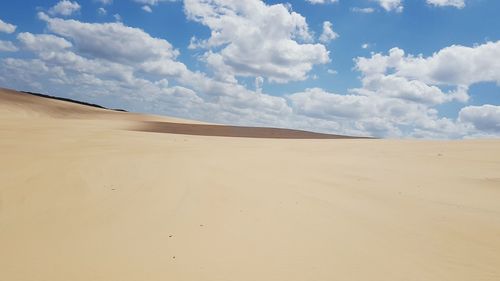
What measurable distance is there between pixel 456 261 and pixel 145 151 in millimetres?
7534

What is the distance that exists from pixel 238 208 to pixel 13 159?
15.7 feet

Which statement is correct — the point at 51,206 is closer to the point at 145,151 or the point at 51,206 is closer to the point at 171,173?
the point at 171,173

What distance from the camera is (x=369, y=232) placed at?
380 centimetres

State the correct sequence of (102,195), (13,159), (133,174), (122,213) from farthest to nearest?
(13,159) < (133,174) < (102,195) < (122,213)

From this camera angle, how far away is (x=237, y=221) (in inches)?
158

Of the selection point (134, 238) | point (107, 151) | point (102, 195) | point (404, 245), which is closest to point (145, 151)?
point (107, 151)

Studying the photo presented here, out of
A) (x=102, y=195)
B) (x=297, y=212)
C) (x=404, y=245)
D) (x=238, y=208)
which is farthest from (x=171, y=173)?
(x=404, y=245)

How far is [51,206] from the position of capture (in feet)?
14.0

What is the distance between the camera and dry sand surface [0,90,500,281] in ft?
9.37

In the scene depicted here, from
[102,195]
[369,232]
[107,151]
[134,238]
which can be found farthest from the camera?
[107,151]

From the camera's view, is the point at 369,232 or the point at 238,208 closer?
the point at 369,232

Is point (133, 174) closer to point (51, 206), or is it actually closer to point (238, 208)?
point (51, 206)

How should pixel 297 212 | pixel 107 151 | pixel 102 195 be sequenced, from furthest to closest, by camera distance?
pixel 107 151, pixel 102 195, pixel 297 212

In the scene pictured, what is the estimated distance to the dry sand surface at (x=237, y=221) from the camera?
2.86m
